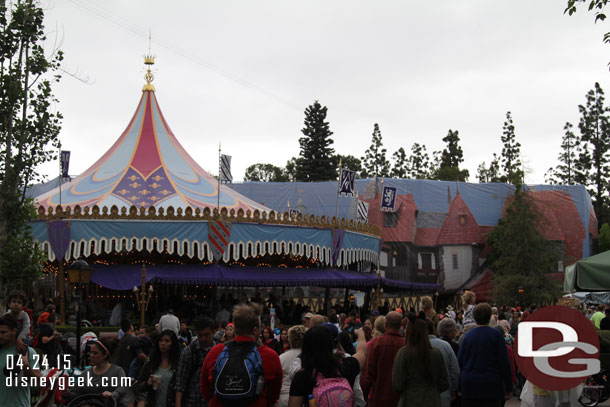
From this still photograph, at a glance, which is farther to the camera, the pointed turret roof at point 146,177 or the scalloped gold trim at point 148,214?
the pointed turret roof at point 146,177

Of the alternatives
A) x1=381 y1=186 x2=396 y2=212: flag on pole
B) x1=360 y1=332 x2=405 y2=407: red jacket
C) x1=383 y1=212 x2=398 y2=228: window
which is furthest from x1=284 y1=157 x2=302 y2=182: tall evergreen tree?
x1=360 y1=332 x2=405 y2=407: red jacket

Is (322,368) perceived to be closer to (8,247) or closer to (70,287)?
(8,247)

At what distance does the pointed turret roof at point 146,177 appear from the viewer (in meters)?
24.5

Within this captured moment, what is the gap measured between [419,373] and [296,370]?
117 centimetres

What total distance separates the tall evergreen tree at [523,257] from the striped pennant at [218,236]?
25.6 metres

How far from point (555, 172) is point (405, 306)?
3064cm

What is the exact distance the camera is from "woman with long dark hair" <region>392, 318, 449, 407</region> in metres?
6.55

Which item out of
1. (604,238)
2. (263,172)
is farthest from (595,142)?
(263,172)

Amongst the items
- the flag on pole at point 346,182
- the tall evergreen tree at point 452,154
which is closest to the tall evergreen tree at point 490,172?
the tall evergreen tree at point 452,154

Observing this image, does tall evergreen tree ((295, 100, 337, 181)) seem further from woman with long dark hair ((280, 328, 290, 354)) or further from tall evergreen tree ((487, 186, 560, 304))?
woman with long dark hair ((280, 328, 290, 354))

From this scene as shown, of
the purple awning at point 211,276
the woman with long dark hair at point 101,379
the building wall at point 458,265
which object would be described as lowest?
the woman with long dark hair at point 101,379

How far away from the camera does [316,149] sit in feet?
213

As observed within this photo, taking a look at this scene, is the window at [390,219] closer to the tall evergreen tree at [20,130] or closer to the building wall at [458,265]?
the building wall at [458,265]

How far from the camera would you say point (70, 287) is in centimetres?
2452
